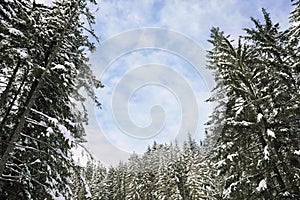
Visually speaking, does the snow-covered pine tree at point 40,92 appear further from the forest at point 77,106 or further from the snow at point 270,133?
the snow at point 270,133

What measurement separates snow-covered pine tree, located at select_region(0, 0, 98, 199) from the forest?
0.03 metres

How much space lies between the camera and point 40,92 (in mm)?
10219

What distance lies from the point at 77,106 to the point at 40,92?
174 cm

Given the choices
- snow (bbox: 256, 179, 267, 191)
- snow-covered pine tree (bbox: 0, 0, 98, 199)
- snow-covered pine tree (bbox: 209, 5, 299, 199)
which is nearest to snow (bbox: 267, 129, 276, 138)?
snow-covered pine tree (bbox: 209, 5, 299, 199)

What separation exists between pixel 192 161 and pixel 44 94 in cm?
4026

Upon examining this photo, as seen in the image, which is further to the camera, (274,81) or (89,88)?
(274,81)

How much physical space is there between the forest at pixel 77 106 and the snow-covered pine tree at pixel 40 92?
0.11 ft

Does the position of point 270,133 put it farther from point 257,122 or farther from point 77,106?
point 77,106

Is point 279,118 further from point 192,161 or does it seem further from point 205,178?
point 192,161

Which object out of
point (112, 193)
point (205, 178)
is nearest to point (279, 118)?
point (205, 178)

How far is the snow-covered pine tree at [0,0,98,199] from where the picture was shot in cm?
827

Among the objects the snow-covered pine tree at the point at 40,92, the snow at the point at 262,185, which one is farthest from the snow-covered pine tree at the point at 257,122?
the snow-covered pine tree at the point at 40,92

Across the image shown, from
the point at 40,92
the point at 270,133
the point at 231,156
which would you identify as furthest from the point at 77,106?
the point at 270,133

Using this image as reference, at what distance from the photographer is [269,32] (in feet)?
50.5
